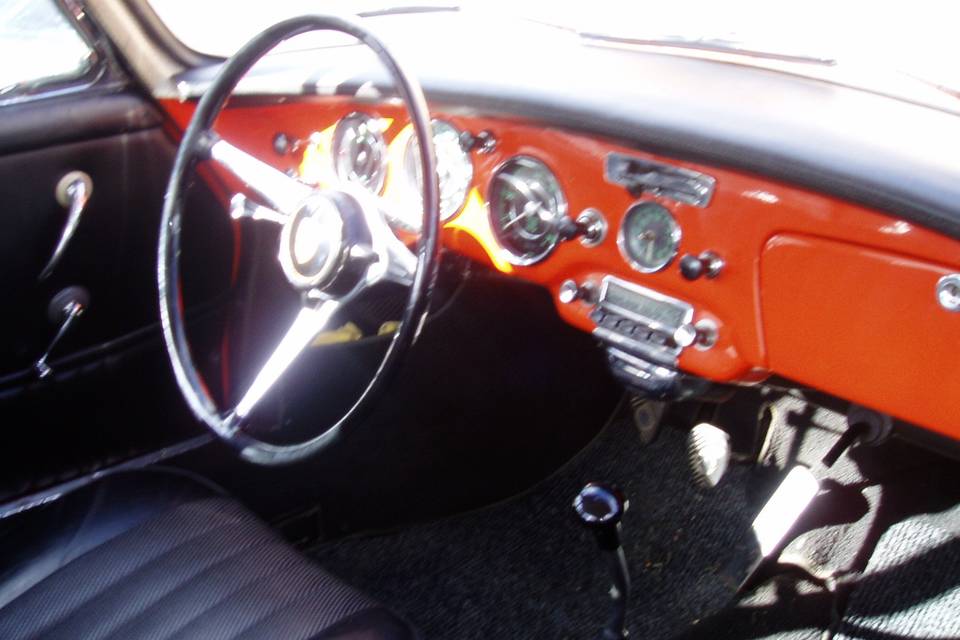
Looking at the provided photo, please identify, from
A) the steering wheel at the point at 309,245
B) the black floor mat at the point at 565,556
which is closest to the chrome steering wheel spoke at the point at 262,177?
the steering wheel at the point at 309,245

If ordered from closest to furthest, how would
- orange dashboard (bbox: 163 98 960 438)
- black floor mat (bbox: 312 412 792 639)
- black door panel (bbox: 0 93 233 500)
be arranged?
orange dashboard (bbox: 163 98 960 438)
black door panel (bbox: 0 93 233 500)
black floor mat (bbox: 312 412 792 639)

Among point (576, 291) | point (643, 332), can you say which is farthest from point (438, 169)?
point (643, 332)

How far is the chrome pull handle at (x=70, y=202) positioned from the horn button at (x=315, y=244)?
0.64 m

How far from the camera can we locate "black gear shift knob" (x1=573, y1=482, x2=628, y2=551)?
1.46 meters

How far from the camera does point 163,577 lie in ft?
4.73

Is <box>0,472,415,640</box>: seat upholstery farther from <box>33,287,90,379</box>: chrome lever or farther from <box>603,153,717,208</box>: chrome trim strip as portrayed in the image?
<box>603,153,717,208</box>: chrome trim strip

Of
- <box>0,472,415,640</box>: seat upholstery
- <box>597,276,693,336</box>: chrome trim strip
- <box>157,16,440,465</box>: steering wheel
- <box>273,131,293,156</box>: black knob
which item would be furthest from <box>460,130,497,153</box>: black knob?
<box>0,472,415,640</box>: seat upholstery

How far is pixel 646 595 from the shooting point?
2.02 meters

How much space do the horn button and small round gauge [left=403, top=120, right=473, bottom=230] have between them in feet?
0.78

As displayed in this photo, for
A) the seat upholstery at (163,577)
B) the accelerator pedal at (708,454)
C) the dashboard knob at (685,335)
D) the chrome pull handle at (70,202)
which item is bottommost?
the accelerator pedal at (708,454)

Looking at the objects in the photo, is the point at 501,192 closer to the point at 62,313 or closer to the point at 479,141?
the point at 479,141

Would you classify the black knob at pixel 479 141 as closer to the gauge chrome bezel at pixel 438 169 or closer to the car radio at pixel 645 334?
the gauge chrome bezel at pixel 438 169

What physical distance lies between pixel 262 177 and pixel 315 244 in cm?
22

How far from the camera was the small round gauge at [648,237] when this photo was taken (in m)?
1.32
